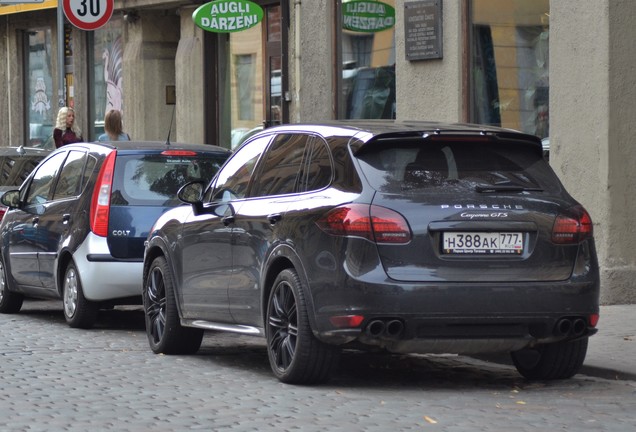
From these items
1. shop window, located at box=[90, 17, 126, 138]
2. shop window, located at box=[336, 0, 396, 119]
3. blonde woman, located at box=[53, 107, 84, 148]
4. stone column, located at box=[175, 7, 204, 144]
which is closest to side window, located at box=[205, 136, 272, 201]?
shop window, located at box=[336, 0, 396, 119]

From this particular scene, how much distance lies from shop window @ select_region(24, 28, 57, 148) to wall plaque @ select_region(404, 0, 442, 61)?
14.4 meters

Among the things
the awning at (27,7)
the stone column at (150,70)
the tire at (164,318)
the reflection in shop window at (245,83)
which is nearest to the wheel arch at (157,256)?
A: the tire at (164,318)

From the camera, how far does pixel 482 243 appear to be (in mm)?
8930

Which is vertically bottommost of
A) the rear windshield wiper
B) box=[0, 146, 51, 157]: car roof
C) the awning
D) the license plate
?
the license plate

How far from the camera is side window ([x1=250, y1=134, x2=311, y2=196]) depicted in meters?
9.78

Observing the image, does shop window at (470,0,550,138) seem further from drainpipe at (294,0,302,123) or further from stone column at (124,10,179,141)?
stone column at (124,10,179,141)

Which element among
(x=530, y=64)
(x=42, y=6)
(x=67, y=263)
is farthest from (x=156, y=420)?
(x=42, y=6)

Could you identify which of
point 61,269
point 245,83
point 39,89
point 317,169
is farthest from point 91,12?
point 39,89

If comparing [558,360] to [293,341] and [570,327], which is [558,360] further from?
[293,341]

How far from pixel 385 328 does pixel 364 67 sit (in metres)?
11.1

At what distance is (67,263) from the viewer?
1355cm

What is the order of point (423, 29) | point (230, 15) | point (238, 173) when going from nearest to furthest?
point (238, 173), point (423, 29), point (230, 15)

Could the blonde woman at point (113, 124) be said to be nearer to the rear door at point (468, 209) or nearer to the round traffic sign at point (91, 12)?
the round traffic sign at point (91, 12)

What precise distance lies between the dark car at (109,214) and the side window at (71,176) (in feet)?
0.04
